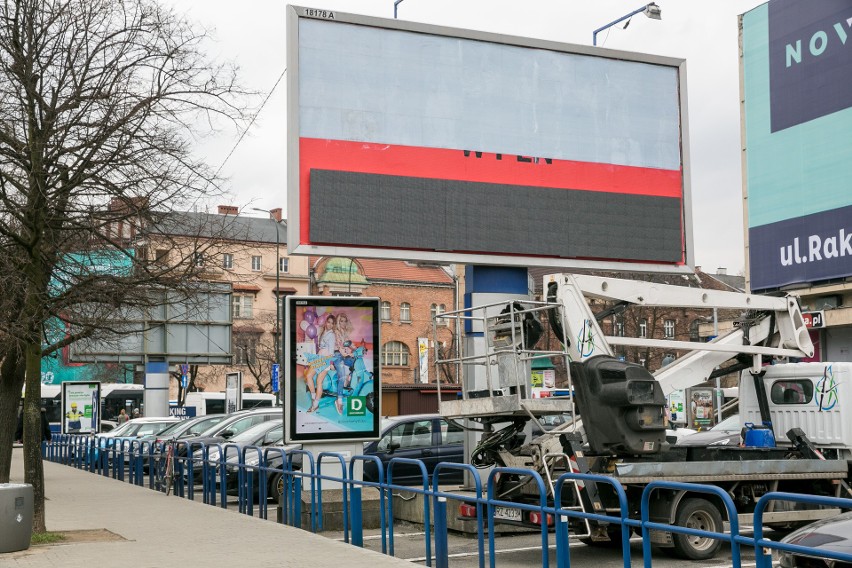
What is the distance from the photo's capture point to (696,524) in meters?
11.8

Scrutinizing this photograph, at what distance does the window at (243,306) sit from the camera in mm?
90250

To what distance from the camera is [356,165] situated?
16.2 metres

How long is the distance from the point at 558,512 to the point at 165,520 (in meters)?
8.29

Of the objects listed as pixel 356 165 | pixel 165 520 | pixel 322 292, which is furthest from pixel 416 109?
pixel 322 292

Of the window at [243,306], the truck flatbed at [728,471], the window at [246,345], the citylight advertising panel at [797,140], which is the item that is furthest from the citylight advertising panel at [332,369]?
the window at [243,306]

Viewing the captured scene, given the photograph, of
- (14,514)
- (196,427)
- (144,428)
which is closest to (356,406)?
(14,514)

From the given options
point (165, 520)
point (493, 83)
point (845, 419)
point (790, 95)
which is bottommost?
point (165, 520)

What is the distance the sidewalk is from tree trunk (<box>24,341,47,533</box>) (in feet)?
3.14

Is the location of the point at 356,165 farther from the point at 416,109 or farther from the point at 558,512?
the point at 558,512

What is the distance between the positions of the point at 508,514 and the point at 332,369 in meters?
4.88

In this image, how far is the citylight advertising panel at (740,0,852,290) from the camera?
105 ft

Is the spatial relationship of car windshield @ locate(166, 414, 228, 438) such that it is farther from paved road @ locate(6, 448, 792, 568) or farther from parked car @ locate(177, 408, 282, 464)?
paved road @ locate(6, 448, 792, 568)

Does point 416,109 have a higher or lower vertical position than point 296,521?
higher

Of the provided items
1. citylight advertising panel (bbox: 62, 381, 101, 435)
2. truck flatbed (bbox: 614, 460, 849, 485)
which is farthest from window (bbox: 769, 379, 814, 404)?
citylight advertising panel (bbox: 62, 381, 101, 435)
